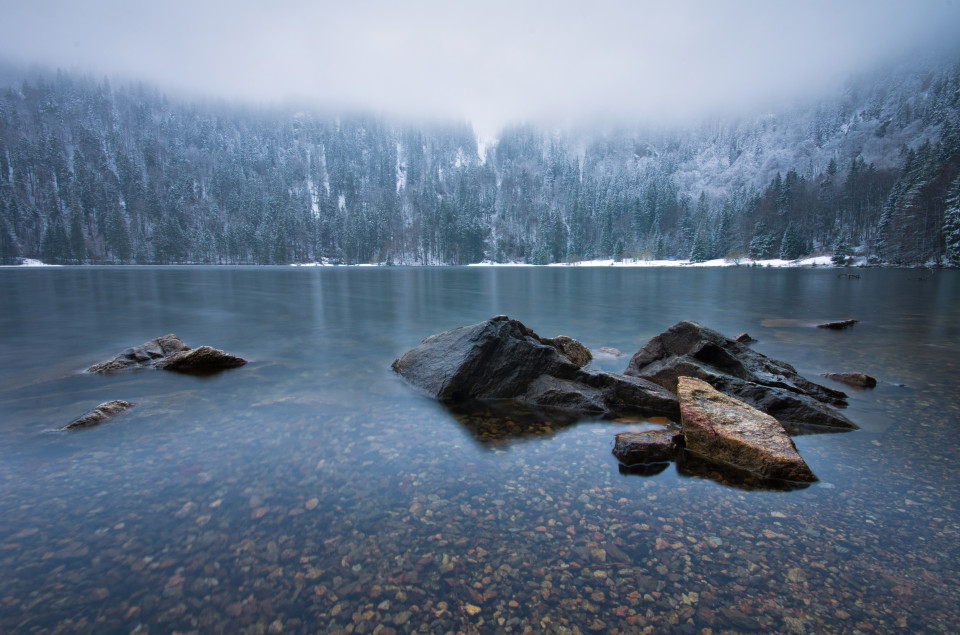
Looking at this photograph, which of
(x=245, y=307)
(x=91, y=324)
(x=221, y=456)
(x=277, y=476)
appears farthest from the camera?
(x=245, y=307)

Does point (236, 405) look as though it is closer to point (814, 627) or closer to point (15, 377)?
point (15, 377)

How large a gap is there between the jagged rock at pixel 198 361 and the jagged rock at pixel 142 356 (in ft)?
2.17

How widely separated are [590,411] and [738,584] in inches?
241

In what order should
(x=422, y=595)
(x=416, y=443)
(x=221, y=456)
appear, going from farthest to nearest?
(x=416, y=443)
(x=221, y=456)
(x=422, y=595)

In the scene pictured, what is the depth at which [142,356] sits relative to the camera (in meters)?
15.4

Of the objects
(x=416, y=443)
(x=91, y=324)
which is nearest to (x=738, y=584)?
(x=416, y=443)

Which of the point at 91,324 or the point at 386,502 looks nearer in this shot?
the point at 386,502

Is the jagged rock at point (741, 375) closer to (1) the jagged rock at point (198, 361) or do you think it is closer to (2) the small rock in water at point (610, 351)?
(2) the small rock in water at point (610, 351)

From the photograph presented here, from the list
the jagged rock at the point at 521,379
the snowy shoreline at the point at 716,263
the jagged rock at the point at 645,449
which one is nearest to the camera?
the jagged rock at the point at 645,449

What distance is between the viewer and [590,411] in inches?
426

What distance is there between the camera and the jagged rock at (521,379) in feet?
36.4

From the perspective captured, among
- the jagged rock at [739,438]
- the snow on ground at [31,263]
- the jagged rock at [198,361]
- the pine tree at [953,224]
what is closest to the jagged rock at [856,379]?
the jagged rock at [739,438]

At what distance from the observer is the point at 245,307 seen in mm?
35219

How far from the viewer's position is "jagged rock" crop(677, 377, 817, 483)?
712 cm
